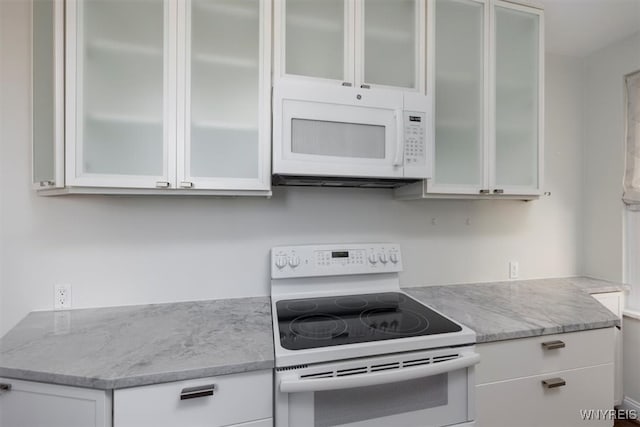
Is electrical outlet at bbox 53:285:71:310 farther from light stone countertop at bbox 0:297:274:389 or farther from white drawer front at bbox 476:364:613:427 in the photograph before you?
white drawer front at bbox 476:364:613:427

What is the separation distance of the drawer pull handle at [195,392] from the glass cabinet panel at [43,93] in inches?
39.1

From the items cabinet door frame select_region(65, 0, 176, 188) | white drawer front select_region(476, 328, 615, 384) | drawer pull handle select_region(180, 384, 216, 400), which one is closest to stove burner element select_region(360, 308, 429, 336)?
white drawer front select_region(476, 328, 615, 384)

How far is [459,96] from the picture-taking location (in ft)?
5.40

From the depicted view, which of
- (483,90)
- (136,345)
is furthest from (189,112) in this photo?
(483,90)

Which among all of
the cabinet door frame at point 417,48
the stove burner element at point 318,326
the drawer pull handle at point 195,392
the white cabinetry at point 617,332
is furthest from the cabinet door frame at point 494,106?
the drawer pull handle at point 195,392

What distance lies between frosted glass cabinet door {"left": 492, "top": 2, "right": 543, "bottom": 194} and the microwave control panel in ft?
1.80

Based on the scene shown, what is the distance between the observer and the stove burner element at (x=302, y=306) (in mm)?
1466

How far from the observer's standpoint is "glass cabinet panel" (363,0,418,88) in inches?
58.3

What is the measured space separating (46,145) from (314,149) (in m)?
1.14

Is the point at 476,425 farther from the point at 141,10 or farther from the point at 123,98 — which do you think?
the point at 141,10

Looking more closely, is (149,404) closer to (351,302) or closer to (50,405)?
(50,405)

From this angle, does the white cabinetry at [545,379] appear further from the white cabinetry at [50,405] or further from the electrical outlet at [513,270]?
the white cabinetry at [50,405]

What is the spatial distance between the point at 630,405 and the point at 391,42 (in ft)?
8.69

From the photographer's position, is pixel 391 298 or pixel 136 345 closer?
pixel 136 345
